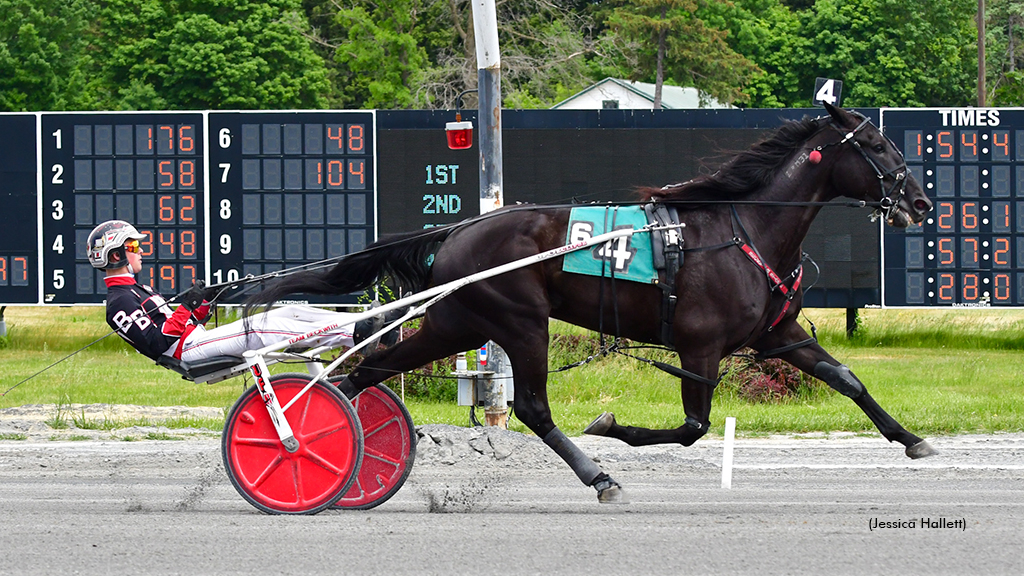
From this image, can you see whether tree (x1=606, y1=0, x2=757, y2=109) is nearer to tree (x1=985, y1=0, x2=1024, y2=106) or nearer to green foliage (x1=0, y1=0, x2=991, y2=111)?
green foliage (x1=0, y1=0, x2=991, y2=111)

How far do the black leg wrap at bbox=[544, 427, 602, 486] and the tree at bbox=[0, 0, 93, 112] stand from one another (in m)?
33.2

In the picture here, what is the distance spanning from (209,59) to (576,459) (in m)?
32.9

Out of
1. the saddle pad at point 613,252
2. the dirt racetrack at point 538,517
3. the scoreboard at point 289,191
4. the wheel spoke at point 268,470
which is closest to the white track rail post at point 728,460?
the dirt racetrack at point 538,517

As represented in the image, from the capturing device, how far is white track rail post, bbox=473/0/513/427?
952 centimetres

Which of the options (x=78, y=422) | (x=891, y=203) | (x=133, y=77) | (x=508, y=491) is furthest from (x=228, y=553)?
(x=133, y=77)

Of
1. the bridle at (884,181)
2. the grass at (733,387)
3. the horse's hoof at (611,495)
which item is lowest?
the grass at (733,387)

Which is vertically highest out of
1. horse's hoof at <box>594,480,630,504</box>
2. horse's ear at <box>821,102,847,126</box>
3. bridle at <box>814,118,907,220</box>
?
horse's ear at <box>821,102,847,126</box>

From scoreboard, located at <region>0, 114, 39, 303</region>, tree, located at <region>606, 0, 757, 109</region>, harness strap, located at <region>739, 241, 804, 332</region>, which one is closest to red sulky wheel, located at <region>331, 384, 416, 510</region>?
harness strap, located at <region>739, 241, 804, 332</region>

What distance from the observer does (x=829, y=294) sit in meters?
16.5

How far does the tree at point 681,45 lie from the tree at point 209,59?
9.96 metres

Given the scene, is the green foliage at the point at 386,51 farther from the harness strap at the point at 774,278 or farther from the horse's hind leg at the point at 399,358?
the harness strap at the point at 774,278

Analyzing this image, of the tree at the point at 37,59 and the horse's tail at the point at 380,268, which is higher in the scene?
the tree at the point at 37,59

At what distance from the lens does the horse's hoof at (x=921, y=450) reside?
272 inches

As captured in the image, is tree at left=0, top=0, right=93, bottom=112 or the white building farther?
the white building
